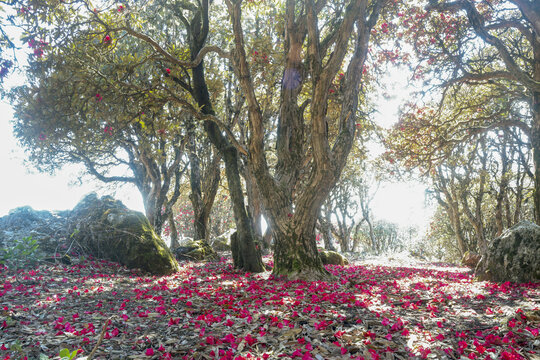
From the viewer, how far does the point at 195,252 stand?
13.0 m

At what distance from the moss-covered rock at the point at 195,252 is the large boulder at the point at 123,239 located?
11.1ft

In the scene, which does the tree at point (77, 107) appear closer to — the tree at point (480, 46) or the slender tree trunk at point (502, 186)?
the tree at point (480, 46)

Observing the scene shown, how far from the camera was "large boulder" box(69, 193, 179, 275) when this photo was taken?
28.8 ft

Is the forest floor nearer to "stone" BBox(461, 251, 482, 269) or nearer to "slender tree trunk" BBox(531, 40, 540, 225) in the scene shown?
"slender tree trunk" BBox(531, 40, 540, 225)

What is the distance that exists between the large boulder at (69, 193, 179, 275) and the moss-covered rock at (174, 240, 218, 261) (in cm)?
338

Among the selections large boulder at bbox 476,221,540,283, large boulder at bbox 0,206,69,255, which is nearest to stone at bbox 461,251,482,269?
large boulder at bbox 476,221,540,283

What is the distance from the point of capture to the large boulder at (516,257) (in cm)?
697

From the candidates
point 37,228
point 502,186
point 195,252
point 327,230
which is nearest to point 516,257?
point 195,252

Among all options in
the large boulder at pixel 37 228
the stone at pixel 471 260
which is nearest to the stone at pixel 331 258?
the stone at pixel 471 260

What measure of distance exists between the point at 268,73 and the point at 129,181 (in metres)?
11.8

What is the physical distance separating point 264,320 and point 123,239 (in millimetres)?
6343

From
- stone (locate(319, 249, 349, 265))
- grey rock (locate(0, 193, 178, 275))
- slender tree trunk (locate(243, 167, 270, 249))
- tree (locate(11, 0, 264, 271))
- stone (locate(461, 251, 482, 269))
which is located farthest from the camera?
slender tree trunk (locate(243, 167, 270, 249))

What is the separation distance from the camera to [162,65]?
972 cm

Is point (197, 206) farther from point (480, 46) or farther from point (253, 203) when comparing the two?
point (480, 46)
